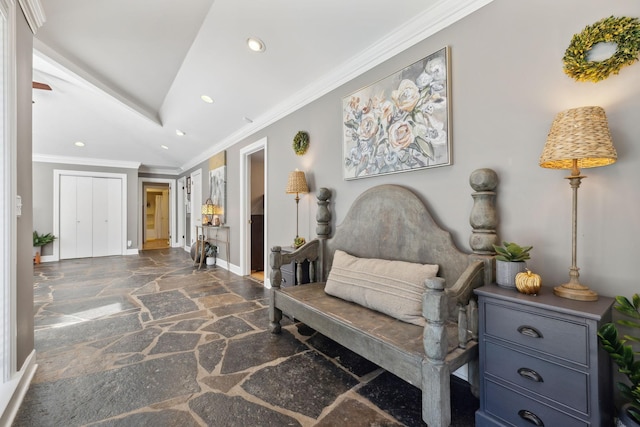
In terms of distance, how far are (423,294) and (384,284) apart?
59cm

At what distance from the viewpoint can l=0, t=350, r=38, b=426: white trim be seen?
1.43 m

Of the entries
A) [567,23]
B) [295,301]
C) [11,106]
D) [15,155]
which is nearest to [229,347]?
[295,301]

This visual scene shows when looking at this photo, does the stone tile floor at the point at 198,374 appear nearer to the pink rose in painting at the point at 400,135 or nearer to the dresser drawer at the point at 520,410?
the dresser drawer at the point at 520,410

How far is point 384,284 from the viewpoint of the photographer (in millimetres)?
1863

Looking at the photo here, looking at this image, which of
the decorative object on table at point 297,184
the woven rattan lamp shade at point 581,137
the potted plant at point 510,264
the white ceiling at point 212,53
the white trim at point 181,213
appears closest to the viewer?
the woven rattan lamp shade at point 581,137

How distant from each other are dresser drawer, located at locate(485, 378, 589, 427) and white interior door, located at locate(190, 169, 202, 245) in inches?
274

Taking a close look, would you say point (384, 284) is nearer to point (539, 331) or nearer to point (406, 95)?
point (539, 331)

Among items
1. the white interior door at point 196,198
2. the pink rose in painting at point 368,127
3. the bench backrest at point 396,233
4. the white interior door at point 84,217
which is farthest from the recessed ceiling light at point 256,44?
the white interior door at point 84,217

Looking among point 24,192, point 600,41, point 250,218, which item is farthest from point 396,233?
point 250,218

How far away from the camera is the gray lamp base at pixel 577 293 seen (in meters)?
1.19

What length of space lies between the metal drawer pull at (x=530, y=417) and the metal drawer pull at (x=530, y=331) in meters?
0.35

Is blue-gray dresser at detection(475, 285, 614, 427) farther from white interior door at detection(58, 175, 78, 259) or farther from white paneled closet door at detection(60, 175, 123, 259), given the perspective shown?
white interior door at detection(58, 175, 78, 259)

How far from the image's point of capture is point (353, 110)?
2.57 meters

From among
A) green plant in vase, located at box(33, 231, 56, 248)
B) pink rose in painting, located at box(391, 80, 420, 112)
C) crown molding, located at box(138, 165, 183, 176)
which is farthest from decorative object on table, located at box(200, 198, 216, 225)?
pink rose in painting, located at box(391, 80, 420, 112)
